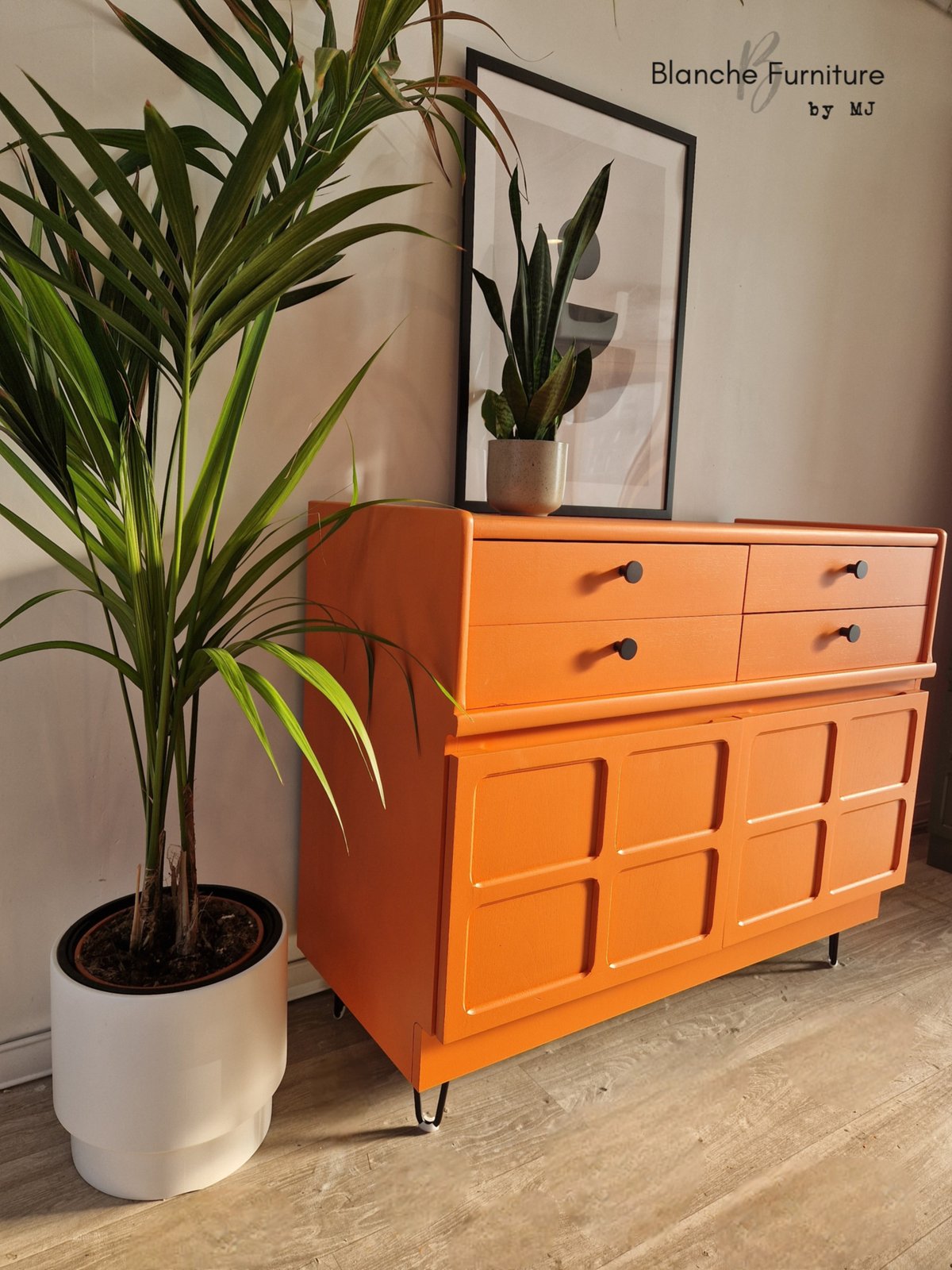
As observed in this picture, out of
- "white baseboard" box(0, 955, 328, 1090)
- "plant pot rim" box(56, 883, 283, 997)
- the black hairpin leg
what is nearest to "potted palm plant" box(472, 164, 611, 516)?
"plant pot rim" box(56, 883, 283, 997)

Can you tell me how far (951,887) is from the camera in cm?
229

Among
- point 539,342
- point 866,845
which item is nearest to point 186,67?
point 539,342

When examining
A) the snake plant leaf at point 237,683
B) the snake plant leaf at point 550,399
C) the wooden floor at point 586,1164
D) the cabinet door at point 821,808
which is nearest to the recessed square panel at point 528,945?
the wooden floor at point 586,1164

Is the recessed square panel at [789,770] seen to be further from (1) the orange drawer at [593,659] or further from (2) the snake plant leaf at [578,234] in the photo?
(2) the snake plant leaf at [578,234]

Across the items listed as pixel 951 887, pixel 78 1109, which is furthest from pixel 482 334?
pixel 951 887

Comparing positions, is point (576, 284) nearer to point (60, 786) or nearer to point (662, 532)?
point (662, 532)

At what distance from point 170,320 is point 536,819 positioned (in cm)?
79

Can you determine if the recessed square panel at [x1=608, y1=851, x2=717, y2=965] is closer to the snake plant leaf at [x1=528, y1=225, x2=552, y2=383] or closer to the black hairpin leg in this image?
the black hairpin leg

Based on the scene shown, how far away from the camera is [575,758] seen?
4.17 ft

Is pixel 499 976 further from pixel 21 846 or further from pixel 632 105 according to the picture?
pixel 632 105

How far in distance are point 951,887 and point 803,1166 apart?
4.15ft

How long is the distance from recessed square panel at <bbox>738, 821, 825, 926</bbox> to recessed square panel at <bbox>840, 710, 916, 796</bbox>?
0.13m

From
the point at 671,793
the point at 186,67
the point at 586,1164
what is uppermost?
the point at 186,67

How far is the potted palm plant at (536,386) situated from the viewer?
1.36 metres
